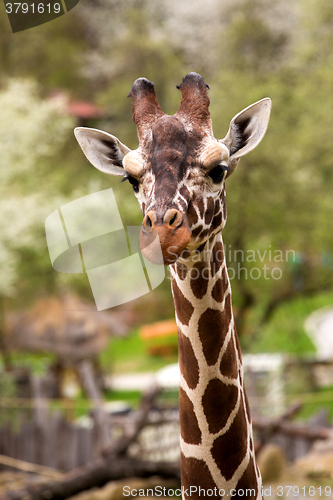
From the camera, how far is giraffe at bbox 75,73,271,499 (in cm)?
112

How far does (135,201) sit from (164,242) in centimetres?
484

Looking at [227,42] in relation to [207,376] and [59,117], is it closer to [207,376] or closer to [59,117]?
[59,117]

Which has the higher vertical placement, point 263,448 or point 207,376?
point 207,376

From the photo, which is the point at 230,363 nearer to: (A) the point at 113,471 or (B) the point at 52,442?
(A) the point at 113,471

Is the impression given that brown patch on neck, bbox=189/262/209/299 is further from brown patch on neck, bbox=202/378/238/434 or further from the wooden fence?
the wooden fence

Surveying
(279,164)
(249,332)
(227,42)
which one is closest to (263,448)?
(249,332)

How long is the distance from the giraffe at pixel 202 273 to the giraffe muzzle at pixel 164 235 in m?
0.09

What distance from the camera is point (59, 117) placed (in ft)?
21.7

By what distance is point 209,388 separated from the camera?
123 centimetres

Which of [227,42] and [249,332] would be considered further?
[227,42]

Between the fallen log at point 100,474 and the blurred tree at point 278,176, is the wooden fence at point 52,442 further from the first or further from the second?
the blurred tree at point 278,176

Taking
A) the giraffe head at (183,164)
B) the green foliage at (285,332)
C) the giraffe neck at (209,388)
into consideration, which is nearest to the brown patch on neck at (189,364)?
the giraffe neck at (209,388)

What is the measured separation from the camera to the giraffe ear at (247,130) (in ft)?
4.07

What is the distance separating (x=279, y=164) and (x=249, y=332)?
270cm
